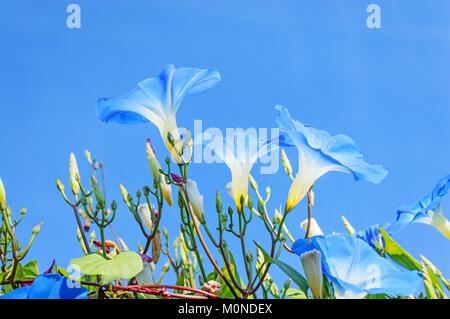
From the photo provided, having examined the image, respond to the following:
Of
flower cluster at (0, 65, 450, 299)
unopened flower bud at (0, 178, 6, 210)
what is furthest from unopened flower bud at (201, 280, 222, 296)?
unopened flower bud at (0, 178, 6, 210)

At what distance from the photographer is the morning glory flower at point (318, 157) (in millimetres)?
761

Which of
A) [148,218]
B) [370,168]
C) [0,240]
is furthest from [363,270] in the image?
[0,240]

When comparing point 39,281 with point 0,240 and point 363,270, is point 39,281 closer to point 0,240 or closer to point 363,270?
point 0,240

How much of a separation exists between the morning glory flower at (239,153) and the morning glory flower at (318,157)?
4 centimetres

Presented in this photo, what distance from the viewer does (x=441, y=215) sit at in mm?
839

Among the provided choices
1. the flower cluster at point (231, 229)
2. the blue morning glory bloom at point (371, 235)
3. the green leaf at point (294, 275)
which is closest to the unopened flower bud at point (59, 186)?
the flower cluster at point (231, 229)

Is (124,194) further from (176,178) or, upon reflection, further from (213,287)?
(213,287)

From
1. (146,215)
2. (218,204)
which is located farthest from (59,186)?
(218,204)

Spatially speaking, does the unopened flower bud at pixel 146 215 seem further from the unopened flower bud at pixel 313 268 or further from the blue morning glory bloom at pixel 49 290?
the unopened flower bud at pixel 313 268

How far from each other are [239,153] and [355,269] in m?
0.25

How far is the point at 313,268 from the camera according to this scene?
2.03 feet
